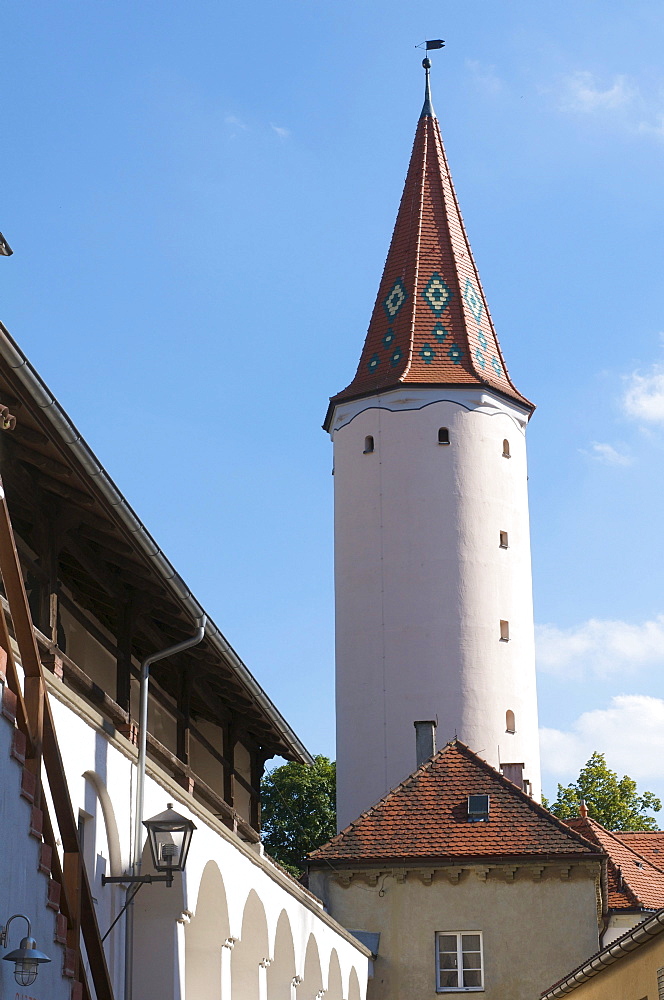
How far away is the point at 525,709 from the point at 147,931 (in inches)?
1062

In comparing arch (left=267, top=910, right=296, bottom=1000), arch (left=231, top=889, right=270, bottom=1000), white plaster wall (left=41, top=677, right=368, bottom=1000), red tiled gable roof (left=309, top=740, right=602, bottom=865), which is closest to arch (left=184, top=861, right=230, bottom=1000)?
white plaster wall (left=41, top=677, right=368, bottom=1000)

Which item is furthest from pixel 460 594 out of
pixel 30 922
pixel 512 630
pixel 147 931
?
pixel 30 922

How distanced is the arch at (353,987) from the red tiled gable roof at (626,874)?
22.7ft

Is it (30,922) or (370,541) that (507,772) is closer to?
(370,541)

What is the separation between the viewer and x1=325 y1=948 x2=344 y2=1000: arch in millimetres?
23328

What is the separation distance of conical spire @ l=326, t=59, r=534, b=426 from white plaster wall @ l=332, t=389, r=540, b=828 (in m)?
0.71

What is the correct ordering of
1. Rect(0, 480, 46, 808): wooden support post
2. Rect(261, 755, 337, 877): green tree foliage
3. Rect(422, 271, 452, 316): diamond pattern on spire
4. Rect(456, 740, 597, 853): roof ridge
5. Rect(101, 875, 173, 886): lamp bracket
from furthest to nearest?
Rect(261, 755, 337, 877): green tree foliage → Rect(422, 271, 452, 316): diamond pattern on spire → Rect(456, 740, 597, 853): roof ridge → Rect(101, 875, 173, 886): lamp bracket → Rect(0, 480, 46, 808): wooden support post

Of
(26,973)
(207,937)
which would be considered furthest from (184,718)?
(26,973)

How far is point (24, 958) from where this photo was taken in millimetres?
8617

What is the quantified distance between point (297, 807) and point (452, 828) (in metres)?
25.0

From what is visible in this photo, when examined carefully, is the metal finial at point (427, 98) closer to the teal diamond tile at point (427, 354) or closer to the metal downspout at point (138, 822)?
the teal diamond tile at point (427, 354)

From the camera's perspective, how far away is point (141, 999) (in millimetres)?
13234

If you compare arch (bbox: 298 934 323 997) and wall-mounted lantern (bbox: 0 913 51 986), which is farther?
arch (bbox: 298 934 323 997)

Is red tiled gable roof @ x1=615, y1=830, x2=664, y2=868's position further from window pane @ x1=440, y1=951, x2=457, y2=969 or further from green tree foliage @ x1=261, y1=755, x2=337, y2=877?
green tree foliage @ x1=261, y1=755, x2=337, y2=877
